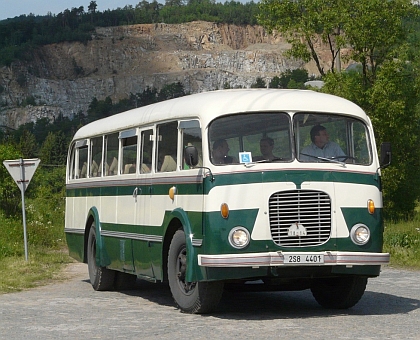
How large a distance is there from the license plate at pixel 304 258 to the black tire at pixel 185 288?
85 cm

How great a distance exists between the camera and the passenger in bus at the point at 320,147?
35.6 feet

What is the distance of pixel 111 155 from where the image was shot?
1434 cm

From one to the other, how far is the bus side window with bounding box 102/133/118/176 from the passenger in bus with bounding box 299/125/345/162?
12.7ft

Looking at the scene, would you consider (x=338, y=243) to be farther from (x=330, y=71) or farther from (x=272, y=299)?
(x=330, y=71)

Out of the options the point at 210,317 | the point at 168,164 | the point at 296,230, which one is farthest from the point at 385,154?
the point at 210,317

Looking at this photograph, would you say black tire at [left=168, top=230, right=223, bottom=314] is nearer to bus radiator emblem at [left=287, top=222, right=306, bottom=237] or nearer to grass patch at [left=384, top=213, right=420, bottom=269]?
bus radiator emblem at [left=287, top=222, right=306, bottom=237]

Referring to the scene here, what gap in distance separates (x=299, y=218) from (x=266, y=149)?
36.4 inches

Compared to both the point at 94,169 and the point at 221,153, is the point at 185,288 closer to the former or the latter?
the point at 221,153

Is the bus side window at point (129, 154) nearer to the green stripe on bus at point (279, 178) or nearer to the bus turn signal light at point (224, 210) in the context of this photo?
the green stripe on bus at point (279, 178)

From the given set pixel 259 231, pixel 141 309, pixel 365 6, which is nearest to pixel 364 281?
pixel 259 231

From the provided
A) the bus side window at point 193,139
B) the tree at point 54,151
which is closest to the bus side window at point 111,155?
the bus side window at point 193,139

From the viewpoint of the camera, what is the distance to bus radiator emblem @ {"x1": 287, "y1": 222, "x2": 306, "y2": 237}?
406 inches

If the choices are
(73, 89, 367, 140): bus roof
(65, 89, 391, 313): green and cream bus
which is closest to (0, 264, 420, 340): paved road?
(65, 89, 391, 313): green and cream bus

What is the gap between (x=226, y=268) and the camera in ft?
33.7
